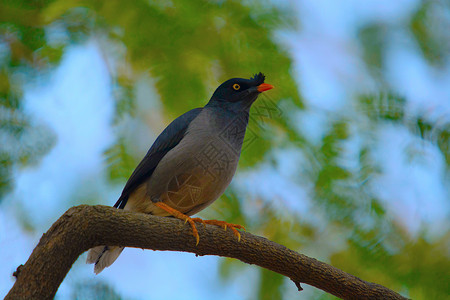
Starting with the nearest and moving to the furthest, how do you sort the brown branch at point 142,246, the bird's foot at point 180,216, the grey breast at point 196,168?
the brown branch at point 142,246 → the bird's foot at point 180,216 → the grey breast at point 196,168

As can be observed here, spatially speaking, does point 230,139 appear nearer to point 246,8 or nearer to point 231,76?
point 231,76

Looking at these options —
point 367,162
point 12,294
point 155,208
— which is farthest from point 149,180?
point 367,162

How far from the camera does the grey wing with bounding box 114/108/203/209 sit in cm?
457

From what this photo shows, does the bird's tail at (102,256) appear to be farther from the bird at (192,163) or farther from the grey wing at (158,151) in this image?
the grey wing at (158,151)

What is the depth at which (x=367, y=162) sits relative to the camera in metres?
5.34

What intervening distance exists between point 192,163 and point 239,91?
1.04 m

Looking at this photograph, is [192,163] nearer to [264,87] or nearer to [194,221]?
[194,221]

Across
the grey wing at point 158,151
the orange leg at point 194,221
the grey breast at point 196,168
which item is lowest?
the orange leg at point 194,221

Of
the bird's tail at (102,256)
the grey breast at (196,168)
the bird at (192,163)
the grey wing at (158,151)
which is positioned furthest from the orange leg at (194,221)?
the bird's tail at (102,256)

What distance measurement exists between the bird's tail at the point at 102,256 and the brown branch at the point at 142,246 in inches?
42.4

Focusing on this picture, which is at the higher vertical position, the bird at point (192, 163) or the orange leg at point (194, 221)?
the bird at point (192, 163)

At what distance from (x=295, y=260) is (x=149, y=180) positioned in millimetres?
1494

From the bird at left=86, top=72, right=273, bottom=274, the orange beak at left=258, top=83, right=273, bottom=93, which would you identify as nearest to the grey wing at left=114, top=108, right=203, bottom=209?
the bird at left=86, top=72, right=273, bottom=274

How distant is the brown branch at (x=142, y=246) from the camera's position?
3018 millimetres
